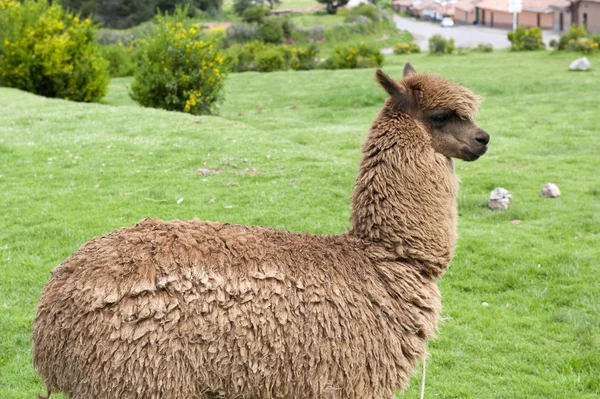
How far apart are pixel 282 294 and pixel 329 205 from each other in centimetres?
562

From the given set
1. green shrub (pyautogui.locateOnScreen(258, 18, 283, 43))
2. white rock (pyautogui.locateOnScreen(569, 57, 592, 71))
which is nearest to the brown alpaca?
white rock (pyautogui.locateOnScreen(569, 57, 592, 71))

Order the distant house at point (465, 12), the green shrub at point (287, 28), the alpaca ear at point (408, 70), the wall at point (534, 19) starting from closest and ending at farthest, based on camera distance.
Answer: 1. the alpaca ear at point (408, 70)
2. the green shrub at point (287, 28)
3. the wall at point (534, 19)
4. the distant house at point (465, 12)

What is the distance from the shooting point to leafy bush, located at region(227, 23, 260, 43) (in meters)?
46.3

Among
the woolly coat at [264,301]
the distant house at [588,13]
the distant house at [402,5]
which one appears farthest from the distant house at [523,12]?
the woolly coat at [264,301]

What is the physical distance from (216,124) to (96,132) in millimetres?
2172

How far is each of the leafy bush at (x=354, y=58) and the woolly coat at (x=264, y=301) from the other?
26453 mm

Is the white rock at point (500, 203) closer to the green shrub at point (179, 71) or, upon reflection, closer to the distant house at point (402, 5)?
the green shrub at point (179, 71)

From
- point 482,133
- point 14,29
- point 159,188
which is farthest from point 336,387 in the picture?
point 14,29

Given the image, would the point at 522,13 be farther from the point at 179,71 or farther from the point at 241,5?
the point at 179,71

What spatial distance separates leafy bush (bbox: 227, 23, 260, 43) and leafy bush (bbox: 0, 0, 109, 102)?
26.2 meters

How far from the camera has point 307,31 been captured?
50375mm

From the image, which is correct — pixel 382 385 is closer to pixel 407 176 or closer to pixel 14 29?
pixel 407 176

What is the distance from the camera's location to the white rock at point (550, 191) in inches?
377

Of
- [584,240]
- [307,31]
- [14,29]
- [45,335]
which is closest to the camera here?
[45,335]
